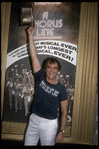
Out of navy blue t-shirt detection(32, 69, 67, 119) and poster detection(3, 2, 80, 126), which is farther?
poster detection(3, 2, 80, 126)

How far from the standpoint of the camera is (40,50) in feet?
5.68

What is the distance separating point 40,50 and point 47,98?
2.67 feet

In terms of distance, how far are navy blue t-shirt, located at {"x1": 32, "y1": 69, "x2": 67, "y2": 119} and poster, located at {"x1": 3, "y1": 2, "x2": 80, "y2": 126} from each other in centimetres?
44

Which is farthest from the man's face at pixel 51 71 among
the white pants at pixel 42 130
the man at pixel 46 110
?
the white pants at pixel 42 130

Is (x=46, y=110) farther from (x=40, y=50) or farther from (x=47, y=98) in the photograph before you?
(x=40, y=50)

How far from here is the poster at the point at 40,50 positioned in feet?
5.62

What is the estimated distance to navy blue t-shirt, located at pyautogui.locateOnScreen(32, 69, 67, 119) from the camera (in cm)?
124

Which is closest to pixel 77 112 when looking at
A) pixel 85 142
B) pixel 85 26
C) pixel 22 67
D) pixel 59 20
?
pixel 85 142

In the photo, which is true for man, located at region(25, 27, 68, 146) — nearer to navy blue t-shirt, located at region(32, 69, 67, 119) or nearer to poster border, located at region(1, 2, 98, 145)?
navy blue t-shirt, located at region(32, 69, 67, 119)

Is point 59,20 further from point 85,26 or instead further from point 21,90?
point 21,90

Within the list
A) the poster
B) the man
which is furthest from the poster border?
the man

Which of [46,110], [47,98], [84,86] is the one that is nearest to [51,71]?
[47,98]

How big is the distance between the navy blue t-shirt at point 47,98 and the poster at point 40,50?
443mm

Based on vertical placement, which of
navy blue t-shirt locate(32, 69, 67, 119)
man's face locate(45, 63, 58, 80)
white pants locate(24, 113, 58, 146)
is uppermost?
man's face locate(45, 63, 58, 80)
